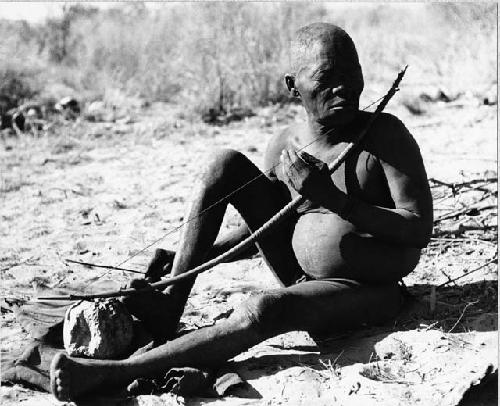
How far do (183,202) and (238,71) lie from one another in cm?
330

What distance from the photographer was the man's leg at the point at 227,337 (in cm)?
293

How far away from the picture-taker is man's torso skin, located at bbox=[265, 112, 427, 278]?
3.21 m

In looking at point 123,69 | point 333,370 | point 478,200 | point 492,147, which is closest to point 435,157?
→ point 492,147

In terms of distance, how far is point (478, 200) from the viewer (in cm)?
483

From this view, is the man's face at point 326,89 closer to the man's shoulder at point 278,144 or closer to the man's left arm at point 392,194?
the man's left arm at point 392,194

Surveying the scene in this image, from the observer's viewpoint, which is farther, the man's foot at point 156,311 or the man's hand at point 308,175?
the man's foot at point 156,311

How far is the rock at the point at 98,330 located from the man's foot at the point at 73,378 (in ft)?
0.79

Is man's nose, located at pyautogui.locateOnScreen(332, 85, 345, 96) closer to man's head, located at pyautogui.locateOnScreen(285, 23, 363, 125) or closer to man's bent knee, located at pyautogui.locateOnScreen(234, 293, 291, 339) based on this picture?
man's head, located at pyautogui.locateOnScreen(285, 23, 363, 125)

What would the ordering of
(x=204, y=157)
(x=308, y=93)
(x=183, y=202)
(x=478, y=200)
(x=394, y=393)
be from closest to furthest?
(x=394, y=393), (x=308, y=93), (x=478, y=200), (x=183, y=202), (x=204, y=157)

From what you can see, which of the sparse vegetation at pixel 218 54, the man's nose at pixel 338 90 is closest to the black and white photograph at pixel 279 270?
the man's nose at pixel 338 90

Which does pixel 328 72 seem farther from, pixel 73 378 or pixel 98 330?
pixel 73 378

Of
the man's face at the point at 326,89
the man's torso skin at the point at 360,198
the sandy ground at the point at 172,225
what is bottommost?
the sandy ground at the point at 172,225

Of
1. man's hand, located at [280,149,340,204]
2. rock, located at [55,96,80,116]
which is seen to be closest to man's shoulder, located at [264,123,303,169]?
man's hand, located at [280,149,340,204]

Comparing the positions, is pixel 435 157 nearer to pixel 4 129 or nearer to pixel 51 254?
pixel 51 254
